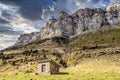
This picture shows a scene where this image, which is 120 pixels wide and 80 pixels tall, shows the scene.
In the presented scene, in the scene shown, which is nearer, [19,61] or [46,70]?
[46,70]

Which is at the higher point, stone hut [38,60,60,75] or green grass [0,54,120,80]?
stone hut [38,60,60,75]

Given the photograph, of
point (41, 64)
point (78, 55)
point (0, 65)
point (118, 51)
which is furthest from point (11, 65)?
point (41, 64)

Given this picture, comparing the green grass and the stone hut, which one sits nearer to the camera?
the green grass

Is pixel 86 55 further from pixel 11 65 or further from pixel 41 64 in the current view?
pixel 41 64

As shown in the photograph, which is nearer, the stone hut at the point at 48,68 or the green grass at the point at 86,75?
the green grass at the point at 86,75

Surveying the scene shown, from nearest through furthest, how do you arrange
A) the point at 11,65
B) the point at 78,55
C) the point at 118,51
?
1. the point at 118,51
2. the point at 11,65
3. the point at 78,55

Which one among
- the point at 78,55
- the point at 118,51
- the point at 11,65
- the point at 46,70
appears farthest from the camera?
the point at 78,55

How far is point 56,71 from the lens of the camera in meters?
73.9

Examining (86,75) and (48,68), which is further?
(48,68)

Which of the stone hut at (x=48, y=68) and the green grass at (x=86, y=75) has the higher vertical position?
the stone hut at (x=48, y=68)

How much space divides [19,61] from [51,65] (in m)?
105

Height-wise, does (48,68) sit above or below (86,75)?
above

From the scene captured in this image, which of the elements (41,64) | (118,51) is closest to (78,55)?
(118,51)

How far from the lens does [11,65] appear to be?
163 metres
